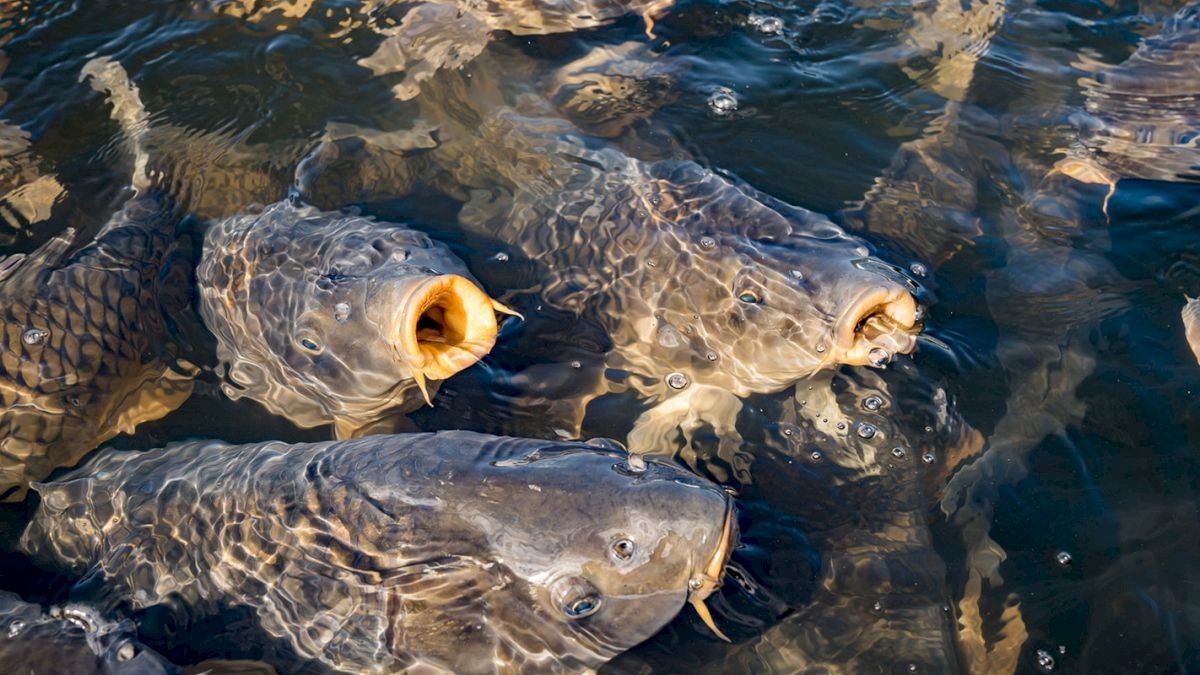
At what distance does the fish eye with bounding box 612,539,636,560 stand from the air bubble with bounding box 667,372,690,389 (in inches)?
66.6

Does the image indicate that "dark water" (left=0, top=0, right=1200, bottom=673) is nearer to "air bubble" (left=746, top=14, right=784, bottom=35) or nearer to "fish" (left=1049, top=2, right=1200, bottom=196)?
"air bubble" (left=746, top=14, right=784, bottom=35)

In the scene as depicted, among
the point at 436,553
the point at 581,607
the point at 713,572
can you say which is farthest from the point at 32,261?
the point at 713,572

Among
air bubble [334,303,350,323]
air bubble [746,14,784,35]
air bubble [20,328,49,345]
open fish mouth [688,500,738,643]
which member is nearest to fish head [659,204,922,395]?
open fish mouth [688,500,738,643]

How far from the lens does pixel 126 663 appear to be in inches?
139

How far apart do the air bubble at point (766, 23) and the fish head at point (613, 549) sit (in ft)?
A: 13.9

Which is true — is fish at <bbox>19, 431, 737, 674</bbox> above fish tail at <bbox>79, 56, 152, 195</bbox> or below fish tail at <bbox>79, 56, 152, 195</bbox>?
below

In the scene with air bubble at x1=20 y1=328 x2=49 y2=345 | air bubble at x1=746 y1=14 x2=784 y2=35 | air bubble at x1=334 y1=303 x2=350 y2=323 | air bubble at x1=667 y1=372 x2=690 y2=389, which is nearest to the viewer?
air bubble at x1=334 y1=303 x2=350 y2=323

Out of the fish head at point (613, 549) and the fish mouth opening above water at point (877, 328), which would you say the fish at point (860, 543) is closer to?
the fish mouth opening above water at point (877, 328)

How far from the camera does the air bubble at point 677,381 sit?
4.77 m

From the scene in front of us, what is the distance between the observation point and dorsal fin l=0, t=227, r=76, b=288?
4852 mm

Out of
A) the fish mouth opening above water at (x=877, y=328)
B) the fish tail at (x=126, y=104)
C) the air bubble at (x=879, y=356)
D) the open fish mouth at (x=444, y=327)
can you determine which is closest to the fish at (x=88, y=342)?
the fish tail at (x=126, y=104)

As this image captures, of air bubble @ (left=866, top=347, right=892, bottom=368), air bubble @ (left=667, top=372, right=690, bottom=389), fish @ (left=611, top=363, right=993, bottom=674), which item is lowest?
fish @ (left=611, top=363, right=993, bottom=674)

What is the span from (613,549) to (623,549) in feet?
0.11

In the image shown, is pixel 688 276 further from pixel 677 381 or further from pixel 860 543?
pixel 860 543
